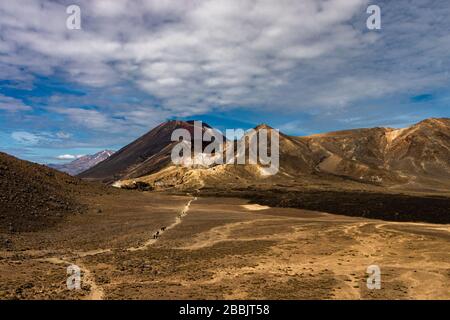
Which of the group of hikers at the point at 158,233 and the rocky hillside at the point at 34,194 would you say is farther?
the rocky hillside at the point at 34,194

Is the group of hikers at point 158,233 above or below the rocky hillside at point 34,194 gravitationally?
below

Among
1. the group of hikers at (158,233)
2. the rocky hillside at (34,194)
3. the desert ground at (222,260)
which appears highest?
the rocky hillside at (34,194)

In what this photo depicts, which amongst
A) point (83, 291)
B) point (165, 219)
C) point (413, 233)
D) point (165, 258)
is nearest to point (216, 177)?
point (165, 219)

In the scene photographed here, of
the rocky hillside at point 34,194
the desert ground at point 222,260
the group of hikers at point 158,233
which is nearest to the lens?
the desert ground at point 222,260

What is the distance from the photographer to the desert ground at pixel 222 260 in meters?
25.9

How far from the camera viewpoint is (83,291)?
24781 millimetres

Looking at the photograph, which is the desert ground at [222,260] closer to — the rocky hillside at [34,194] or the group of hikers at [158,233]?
the group of hikers at [158,233]

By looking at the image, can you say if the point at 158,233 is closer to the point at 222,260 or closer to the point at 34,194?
the point at 222,260

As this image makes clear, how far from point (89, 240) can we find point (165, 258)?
1252 centimetres

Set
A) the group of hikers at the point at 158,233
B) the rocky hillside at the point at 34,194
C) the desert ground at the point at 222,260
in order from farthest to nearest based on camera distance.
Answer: the rocky hillside at the point at 34,194, the group of hikers at the point at 158,233, the desert ground at the point at 222,260

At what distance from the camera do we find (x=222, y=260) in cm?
3544

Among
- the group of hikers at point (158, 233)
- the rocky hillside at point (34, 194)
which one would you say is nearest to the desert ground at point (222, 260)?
→ the group of hikers at point (158, 233)

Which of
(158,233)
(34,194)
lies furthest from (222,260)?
(34,194)

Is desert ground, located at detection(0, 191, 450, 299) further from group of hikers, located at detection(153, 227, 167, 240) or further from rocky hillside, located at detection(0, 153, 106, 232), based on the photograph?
rocky hillside, located at detection(0, 153, 106, 232)
